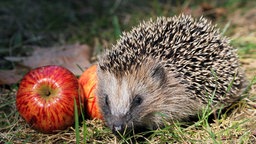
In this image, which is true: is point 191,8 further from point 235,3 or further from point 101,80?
point 101,80

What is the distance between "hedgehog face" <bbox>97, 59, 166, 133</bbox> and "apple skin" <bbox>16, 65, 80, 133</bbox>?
0.38 meters

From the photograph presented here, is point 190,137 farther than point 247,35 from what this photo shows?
No

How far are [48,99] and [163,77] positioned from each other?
130 centimetres

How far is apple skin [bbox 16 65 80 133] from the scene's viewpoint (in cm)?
475

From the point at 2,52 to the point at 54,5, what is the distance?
2.03m

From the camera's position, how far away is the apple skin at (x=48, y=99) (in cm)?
475

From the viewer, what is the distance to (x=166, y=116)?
4.88 m

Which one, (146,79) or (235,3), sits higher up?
(235,3)

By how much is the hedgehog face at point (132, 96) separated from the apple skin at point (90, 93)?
23cm

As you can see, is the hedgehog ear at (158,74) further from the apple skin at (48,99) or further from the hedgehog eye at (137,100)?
the apple skin at (48,99)

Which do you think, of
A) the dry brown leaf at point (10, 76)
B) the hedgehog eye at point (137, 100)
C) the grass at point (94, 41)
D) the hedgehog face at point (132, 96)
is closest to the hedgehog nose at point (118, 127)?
the hedgehog face at point (132, 96)

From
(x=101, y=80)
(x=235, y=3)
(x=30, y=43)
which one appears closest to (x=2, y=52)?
(x=30, y=43)

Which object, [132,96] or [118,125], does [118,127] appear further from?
[132,96]

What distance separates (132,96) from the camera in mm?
4680
